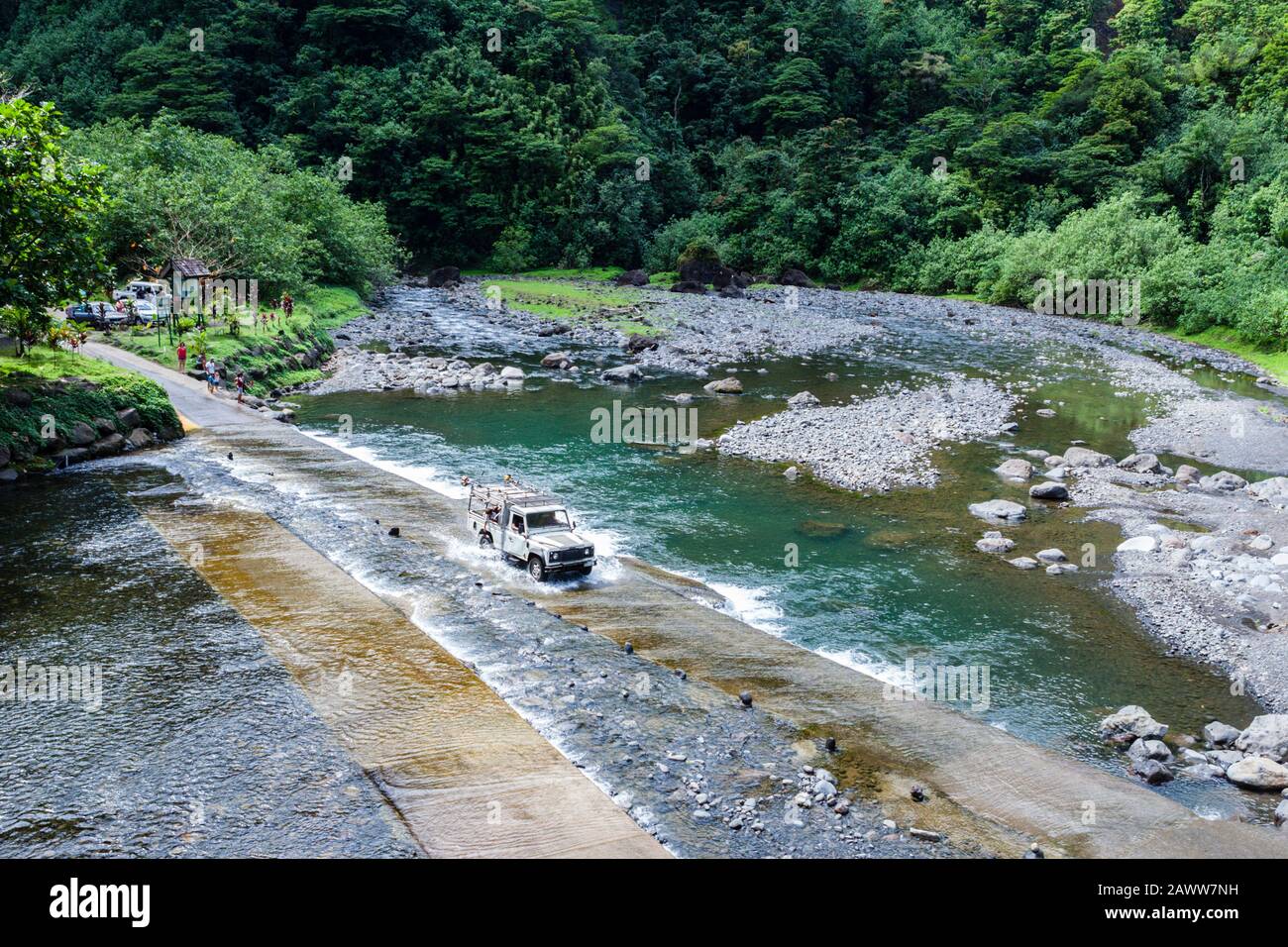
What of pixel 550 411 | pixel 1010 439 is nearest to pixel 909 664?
pixel 1010 439

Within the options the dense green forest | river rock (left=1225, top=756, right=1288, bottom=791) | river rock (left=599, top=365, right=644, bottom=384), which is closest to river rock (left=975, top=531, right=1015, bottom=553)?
river rock (left=1225, top=756, right=1288, bottom=791)

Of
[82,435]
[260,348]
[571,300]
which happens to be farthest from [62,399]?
[571,300]

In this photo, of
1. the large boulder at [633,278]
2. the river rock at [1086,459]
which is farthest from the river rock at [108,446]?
the large boulder at [633,278]

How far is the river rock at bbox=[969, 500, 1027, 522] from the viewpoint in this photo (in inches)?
→ 1128

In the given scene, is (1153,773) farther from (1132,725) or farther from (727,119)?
(727,119)

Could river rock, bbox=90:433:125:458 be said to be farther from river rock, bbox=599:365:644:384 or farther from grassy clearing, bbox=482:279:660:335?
grassy clearing, bbox=482:279:660:335

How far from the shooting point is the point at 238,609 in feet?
66.7

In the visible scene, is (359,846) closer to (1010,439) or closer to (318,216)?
(1010,439)

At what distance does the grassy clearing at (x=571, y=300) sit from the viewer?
69.1m

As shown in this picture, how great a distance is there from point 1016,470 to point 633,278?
219 feet

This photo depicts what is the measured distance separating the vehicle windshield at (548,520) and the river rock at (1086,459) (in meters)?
20.4

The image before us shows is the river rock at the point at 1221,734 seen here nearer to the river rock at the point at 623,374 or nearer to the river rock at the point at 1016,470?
the river rock at the point at 1016,470
